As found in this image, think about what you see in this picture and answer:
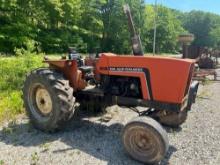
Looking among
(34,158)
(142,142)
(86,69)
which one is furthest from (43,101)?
(142,142)

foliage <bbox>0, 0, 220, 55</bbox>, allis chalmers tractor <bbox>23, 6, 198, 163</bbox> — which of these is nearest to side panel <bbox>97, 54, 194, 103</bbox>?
allis chalmers tractor <bbox>23, 6, 198, 163</bbox>

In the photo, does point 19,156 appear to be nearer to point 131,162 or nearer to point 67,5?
point 131,162

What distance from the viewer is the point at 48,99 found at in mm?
5473

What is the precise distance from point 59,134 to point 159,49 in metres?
49.3

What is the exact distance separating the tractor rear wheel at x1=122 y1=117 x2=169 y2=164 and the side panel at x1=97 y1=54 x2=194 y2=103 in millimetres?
493

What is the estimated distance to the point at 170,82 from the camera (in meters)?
4.46

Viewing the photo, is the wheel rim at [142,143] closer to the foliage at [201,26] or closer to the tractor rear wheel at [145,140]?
the tractor rear wheel at [145,140]

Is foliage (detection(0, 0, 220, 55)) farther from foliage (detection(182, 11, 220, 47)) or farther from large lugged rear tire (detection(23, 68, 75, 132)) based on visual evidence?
foliage (detection(182, 11, 220, 47))

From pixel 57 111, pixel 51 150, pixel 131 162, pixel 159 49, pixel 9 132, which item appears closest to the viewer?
pixel 131 162

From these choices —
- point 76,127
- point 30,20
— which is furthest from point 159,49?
point 76,127

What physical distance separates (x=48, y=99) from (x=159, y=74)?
2119mm

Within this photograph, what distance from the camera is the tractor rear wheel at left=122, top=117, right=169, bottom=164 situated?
414 cm

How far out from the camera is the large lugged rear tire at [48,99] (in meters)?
5.05

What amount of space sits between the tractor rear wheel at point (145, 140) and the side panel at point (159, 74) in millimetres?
493
